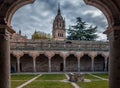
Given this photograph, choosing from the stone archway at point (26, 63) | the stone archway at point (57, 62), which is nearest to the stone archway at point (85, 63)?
the stone archway at point (57, 62)

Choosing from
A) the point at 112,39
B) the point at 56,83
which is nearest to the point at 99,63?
the point at 56,83

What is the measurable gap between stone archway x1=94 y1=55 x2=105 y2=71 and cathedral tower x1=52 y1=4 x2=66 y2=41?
2445 cm

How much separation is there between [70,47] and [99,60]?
6.29 meters

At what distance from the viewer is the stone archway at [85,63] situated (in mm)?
38062

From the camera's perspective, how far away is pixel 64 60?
35844mm

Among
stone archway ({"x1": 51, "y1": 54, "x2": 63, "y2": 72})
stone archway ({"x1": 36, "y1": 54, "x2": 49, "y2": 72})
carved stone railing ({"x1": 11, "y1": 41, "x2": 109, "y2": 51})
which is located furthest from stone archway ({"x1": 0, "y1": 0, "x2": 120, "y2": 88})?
stone archway ({"x1": 51, "y1": 54, "x2": 63, "y2": 72})

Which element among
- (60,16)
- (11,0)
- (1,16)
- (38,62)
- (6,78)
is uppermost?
(60,16)

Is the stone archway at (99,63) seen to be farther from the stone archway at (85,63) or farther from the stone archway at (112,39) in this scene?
the stone archway at (112,39)

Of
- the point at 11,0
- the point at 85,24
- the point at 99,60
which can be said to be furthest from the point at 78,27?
the point at 11,0

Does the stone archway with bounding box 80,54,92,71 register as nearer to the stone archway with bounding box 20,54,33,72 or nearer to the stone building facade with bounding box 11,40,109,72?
the stone building facade with bounding box 11,40,109,72

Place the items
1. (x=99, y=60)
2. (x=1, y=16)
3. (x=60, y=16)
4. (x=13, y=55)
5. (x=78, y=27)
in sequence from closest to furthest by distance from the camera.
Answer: (x=1, y=16) → (x=13, y=55) → (x=99, y=60) → (x=78, y=27) → (x=60, y=16)

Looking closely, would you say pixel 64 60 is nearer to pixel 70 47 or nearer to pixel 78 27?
pixel 70 47

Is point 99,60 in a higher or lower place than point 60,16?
lower

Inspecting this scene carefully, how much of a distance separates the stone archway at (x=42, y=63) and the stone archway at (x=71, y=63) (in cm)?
366
